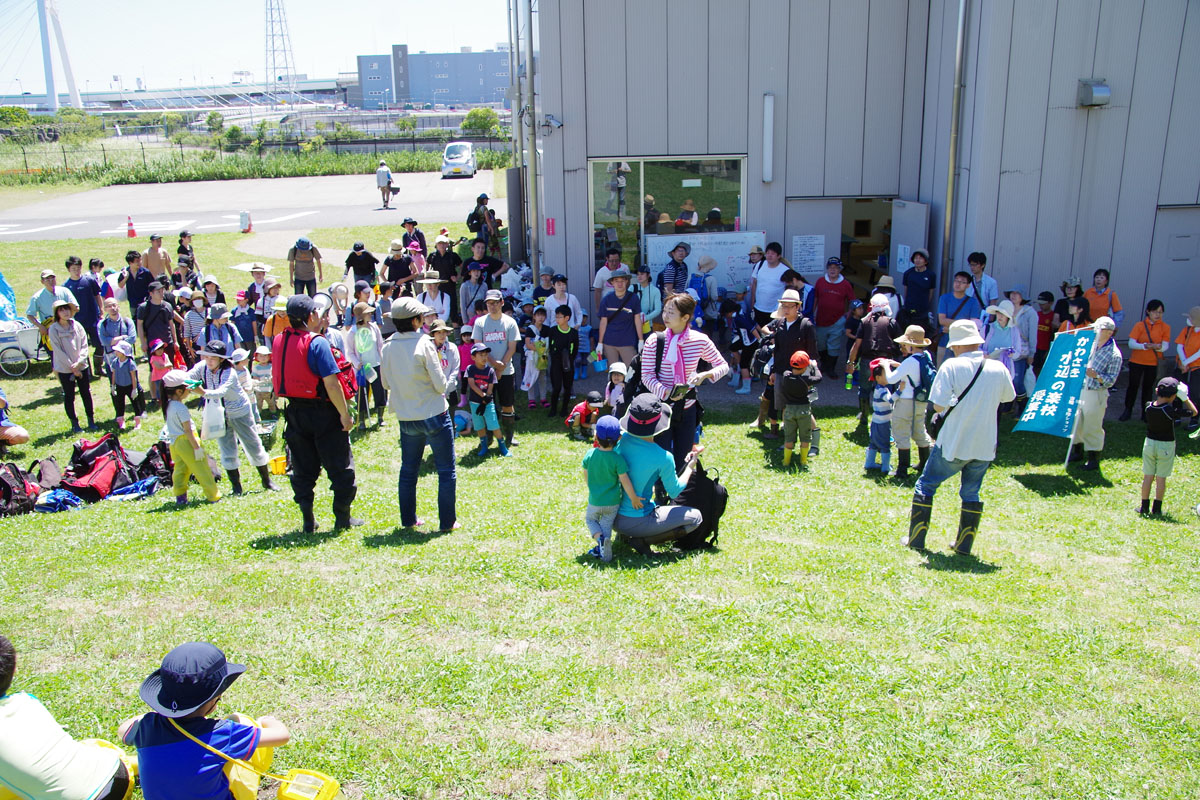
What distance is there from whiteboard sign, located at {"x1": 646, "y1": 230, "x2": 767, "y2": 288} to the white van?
88.5 ft

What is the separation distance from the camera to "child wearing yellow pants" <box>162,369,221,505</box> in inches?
306

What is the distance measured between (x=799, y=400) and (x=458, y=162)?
32.4 m

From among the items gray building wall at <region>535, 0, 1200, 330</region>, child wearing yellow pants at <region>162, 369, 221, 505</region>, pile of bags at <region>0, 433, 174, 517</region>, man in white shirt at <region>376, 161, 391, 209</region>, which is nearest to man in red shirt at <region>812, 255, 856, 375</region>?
gray building wall at <region>535, 0, 1200, 330</region>

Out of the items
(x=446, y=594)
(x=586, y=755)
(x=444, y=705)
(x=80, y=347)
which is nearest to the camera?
(x=586, y=755)

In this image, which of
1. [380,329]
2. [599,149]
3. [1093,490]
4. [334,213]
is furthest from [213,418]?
[334,213]

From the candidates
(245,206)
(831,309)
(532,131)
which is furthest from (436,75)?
(831,309)

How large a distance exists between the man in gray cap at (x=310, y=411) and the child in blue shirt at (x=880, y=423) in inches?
206

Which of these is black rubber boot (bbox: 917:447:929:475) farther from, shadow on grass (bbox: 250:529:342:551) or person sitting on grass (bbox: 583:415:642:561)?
shadow on grass (bbox: 250:529:342:551)

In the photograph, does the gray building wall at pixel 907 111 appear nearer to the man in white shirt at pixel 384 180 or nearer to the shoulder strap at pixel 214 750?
the shoulder strap at pixel 214 750

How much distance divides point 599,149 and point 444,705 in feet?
33.5

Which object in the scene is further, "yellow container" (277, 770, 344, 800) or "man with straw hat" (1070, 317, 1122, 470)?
"man with straw hat" (1070, 317, 1122, 470)

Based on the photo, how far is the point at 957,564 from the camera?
21.5 ft

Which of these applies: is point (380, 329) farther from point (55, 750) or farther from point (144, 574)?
point (55, 750)

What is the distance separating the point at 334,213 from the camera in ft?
96.5
